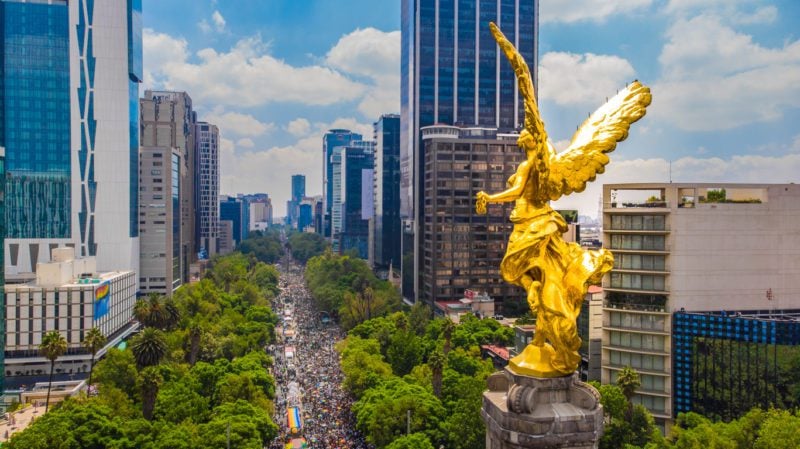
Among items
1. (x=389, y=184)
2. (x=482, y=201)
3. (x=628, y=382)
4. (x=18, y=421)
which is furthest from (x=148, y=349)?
(x=389, y=184)

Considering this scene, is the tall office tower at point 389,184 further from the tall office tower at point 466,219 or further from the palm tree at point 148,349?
the palm tree at point 148,349

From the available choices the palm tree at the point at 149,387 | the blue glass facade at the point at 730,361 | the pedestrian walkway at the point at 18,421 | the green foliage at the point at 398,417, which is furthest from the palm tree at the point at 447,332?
the pedestrian walkway at the point at 18,421

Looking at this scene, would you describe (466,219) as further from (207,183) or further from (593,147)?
(207,183)

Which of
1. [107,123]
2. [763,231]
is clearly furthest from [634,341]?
[107,123]

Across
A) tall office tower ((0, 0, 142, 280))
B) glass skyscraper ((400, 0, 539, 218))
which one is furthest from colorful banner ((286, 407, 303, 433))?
glass skyscraper ((400, 0, 539, 218))

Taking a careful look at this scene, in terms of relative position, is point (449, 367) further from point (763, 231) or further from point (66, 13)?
point (66, 13)

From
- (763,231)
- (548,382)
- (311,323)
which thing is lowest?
(311,323)

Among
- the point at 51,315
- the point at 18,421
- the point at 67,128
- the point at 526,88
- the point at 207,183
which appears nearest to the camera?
the point at 526,88
